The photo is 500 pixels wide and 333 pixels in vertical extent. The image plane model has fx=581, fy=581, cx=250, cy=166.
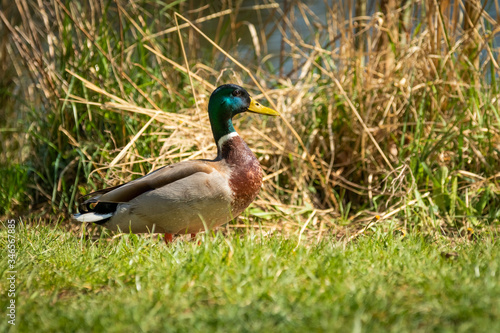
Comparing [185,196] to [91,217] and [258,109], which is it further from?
[258,109]

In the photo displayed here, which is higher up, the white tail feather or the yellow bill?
the yellow bill

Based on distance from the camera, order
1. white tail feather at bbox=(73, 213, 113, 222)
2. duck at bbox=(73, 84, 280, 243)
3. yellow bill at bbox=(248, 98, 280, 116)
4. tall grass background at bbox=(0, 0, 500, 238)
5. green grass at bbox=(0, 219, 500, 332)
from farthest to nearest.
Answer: tall grass background at bbox=(0, 0, 500, 238) → yellow bill at bbox=(248, 98, 280, 116) → white tail feather at bbox=(73, 213, 113, 222) → duck at bbox=(73, 84, 280, 243) → green grass at bbox=(0, 219, 500, 332)

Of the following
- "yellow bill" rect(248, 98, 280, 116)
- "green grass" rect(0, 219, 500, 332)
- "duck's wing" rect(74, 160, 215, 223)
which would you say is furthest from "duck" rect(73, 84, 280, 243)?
"green grass" rect(0, 219, 500, 332)

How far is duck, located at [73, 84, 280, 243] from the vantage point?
11.7 feet

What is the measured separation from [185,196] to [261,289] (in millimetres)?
1416

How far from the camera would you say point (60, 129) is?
4.69 meters

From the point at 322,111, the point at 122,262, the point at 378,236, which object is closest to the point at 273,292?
the point at 122,262

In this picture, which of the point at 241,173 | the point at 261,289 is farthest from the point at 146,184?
the point at 261,289

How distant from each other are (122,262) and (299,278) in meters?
0.90

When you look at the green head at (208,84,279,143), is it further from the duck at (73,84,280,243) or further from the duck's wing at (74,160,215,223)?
the duck's wing at (74,160,215,223)

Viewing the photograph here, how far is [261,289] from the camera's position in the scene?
7.38 feet

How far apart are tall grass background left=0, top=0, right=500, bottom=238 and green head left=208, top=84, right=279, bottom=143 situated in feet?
1.20

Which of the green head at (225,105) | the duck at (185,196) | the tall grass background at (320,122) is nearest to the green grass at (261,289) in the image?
the duck at (185,196)

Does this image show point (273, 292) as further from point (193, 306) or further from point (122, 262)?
point (122, 262)
